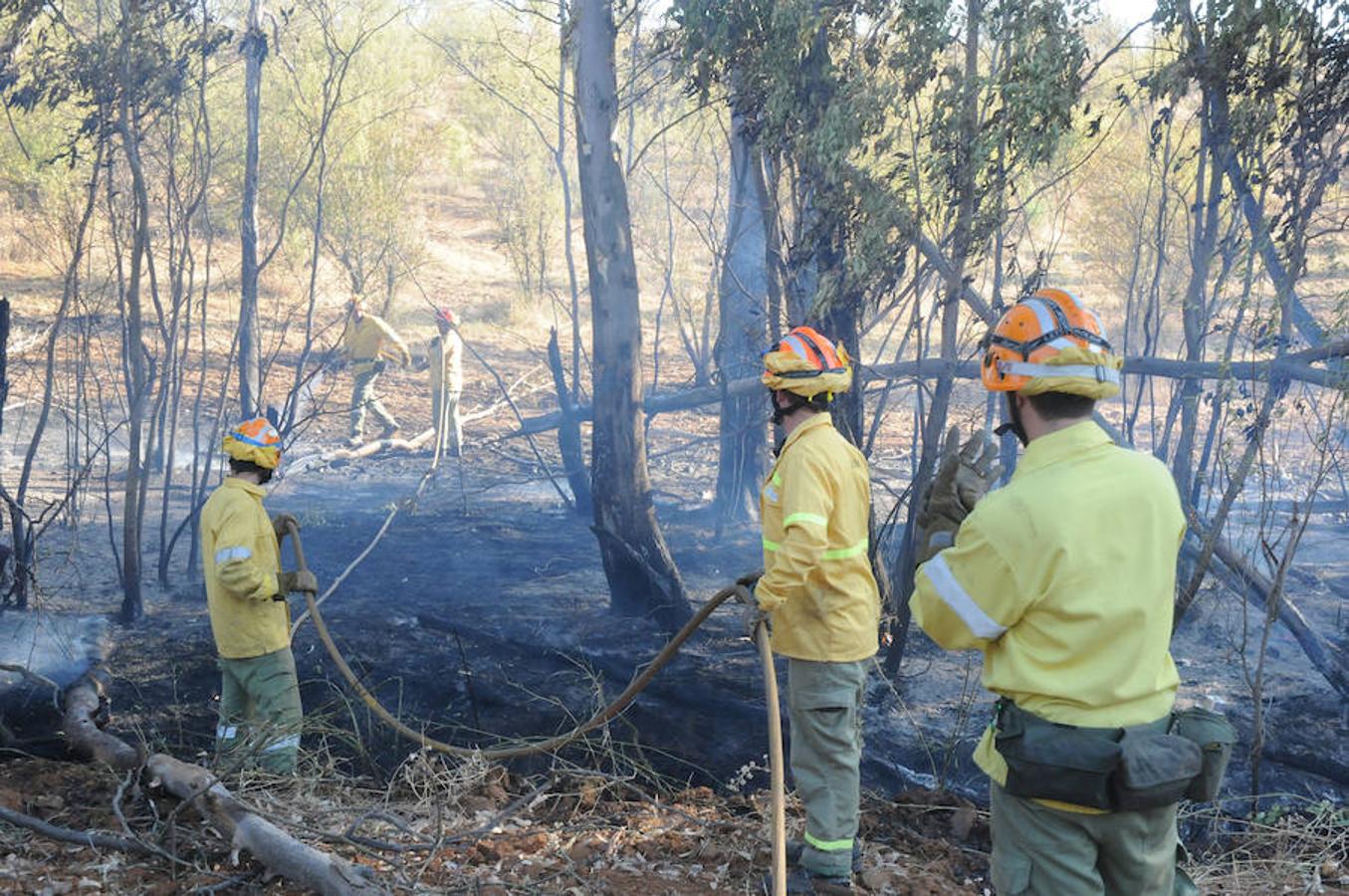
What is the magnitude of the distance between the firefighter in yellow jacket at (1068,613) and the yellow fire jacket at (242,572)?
11.4ft

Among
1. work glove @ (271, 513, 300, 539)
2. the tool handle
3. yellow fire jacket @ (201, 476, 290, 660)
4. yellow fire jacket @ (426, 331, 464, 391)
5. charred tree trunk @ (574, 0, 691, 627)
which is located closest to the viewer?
the tool handle

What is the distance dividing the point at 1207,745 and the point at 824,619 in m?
1.61

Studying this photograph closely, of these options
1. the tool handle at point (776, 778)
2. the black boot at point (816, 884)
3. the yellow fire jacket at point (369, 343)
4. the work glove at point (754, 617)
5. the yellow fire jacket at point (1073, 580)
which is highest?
the yellow fire jacket at point (369, 343)

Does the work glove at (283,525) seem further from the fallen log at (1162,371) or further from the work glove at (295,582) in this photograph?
the fallen log at (1162,371)

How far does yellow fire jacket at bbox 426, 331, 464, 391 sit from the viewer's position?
13680mm

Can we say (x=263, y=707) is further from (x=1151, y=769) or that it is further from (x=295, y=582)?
(x=1151, y=769)

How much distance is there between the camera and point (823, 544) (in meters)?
3.81

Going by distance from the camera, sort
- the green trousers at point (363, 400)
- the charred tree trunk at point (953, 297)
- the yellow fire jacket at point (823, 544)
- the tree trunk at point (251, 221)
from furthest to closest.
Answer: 1. the green trousers at point (363, 400)
2. the tree trunk at point (251, 221)
3. the charred tree trunk at point (953, 297)
4. the yellow fire jacket at point (823, 544)

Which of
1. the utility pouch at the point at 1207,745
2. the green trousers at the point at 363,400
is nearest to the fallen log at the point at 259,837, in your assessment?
the utility pouch at the point at 1207,745

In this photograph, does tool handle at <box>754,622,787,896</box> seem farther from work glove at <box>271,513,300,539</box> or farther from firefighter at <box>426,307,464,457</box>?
firefighter at <box>426,307,464,457</box>

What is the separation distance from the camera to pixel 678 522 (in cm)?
1257

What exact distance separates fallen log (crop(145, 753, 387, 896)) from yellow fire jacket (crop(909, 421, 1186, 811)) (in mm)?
2009

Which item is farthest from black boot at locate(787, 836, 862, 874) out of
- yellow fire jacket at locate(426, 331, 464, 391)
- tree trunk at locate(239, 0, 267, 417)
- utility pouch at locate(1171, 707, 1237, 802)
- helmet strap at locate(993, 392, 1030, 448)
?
yellow fire jacket at locate(426, 331, 464, 391)

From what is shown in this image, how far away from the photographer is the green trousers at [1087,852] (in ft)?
8.09
